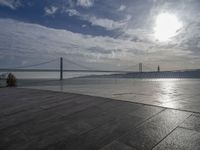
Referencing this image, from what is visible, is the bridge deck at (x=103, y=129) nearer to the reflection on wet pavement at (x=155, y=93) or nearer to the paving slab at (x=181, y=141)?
the paving slab at (x=181, y=141)

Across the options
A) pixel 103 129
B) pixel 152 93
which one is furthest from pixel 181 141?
pixel 152 93

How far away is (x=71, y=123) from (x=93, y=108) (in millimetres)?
686

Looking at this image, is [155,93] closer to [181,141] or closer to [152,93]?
[152,93]

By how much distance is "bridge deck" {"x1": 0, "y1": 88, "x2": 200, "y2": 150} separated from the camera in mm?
1651

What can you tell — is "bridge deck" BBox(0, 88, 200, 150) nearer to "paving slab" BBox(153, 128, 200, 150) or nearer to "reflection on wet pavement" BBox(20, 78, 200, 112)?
"paving slab" BBox(153, 128, 200, 150)

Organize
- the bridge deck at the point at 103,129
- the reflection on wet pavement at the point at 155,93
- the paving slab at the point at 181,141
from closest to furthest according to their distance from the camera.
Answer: the paving slab at the point at 181,141
the bridge deck at the point at 103,129
the reflection on wet pavement at the point at 155,93

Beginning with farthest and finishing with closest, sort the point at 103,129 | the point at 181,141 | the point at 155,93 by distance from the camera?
the point at 155,93 → the point at 103,129 → the point at 181,141

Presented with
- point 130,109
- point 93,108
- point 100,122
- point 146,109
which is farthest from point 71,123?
point 146,109

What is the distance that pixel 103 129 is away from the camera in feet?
6.63

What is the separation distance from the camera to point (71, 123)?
7.54 ft

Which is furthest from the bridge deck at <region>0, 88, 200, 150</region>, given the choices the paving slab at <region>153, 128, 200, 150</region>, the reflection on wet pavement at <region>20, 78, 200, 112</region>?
the reflection on wet pavement at <region>20, 78, 200, 112</region>

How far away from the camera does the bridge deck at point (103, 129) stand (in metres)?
1.65

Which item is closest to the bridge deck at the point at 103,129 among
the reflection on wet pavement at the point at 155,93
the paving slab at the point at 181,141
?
the paving slab at the point at 181,141

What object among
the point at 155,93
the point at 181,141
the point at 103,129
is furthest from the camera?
the point at 155,93
